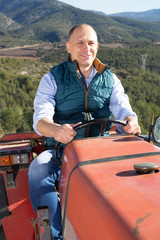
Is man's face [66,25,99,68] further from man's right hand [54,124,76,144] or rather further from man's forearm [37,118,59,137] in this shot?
man's right hand [54,124,76,144]

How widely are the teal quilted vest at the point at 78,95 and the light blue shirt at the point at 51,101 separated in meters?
0.05

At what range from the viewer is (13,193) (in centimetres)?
230

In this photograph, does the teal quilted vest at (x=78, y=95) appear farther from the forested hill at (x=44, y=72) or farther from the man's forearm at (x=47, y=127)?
the forested hill at (x=44, y=72)

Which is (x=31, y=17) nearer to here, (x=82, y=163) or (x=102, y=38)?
(x=102, y=38)

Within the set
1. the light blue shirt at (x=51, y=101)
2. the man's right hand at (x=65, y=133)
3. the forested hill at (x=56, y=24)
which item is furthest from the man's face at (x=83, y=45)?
the forested hill at (x=56, y=24)

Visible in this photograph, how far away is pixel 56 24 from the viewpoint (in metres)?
99.4

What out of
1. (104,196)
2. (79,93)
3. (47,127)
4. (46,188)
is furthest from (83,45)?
(104,196)

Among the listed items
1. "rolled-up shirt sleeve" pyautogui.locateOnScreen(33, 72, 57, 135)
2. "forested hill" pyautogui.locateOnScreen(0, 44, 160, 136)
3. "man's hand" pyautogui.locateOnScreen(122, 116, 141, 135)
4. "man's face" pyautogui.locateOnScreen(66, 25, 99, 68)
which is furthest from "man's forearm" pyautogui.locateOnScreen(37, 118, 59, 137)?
"forested hill" pyautogui.locateOnScreen(0, 44, 160, 136)

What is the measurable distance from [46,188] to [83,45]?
47.4 inches

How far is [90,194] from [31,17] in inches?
5120

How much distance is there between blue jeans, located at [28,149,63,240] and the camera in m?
1.78

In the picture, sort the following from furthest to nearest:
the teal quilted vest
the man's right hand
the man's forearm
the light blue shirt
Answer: the teal quilted vest, the light blue shirt, the man's forearm, the man's right hand

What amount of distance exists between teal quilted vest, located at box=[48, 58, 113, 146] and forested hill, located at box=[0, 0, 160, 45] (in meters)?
65.0

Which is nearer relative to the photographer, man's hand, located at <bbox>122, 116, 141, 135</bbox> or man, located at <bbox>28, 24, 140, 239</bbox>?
man's hand, located at <bbox>122, 116, 141, 135</bbox>
